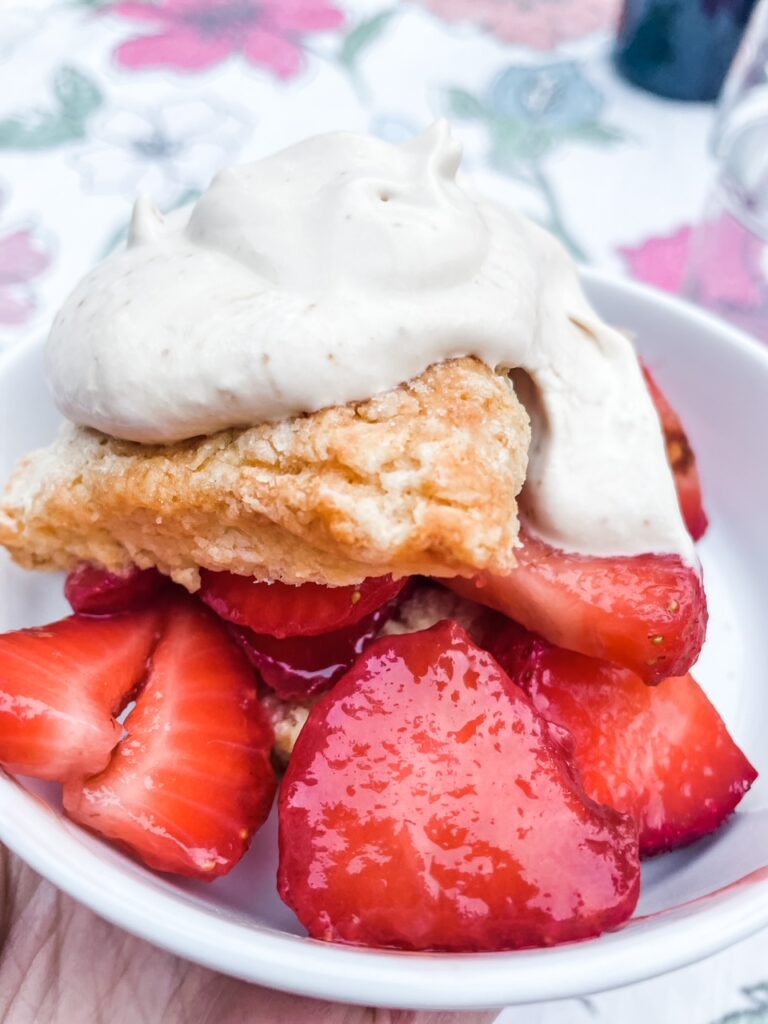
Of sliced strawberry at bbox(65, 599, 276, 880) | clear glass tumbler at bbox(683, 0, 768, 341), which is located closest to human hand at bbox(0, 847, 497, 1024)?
sliced strawberry at bbox(65, 599, 276, 880)

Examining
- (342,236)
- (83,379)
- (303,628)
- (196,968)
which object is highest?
(342,236)

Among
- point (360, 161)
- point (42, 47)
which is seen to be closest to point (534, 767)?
point (360, 161)

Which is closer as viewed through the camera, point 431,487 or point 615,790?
point 431,487

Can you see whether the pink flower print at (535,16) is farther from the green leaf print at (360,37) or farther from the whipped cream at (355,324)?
the whipped cream at (355,324)

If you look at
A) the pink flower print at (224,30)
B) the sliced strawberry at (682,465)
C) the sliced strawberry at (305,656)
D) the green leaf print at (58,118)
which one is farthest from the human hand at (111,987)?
the pink flower print at (224,30)

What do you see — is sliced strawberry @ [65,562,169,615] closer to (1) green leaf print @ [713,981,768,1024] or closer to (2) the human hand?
(2) the human hand

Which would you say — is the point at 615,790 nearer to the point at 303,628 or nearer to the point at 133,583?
the point at 303,628

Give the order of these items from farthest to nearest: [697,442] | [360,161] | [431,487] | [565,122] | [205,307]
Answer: [565,122]
[697,442]
[360,161]
[205,307]
[431,487]

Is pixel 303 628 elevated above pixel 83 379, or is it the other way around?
pixel 83 379
